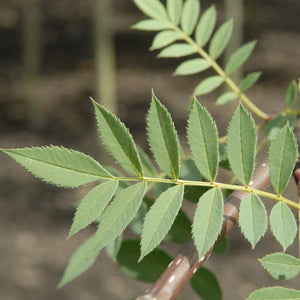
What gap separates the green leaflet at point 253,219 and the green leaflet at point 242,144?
0.03 meters

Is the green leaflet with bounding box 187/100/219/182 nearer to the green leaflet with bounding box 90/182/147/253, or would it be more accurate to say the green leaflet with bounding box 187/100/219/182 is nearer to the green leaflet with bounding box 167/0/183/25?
the green leaflet with bounding box 90/182/147/253

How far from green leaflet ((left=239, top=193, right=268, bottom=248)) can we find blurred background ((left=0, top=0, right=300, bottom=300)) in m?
2.89

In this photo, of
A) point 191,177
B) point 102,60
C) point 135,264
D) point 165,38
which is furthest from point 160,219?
point 102,60

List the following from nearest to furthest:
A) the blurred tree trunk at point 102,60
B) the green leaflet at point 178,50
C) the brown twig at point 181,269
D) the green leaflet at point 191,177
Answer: the brown twig at point 181,269, the green leaflet at point 191,177, the green leaflet at point 178,50, the blurred tree trunk at point 102,60

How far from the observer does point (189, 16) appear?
32.7 inches

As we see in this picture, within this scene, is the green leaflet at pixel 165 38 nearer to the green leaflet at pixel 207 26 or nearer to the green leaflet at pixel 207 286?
the green leaflet at pixel 207 26

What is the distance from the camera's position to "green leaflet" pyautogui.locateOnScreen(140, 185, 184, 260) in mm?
448

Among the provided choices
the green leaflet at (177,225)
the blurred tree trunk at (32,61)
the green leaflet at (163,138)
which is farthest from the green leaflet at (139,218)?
the blurred tree trunk at (32,61)

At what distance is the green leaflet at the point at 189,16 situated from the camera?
82 cm

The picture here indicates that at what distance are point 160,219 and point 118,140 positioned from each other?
0.07 meters

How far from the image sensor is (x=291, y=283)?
3312 millimetres

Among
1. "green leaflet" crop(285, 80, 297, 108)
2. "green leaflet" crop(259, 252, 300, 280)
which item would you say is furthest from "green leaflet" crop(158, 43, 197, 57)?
"green leaflet" crop(259, 252, 300, 280)

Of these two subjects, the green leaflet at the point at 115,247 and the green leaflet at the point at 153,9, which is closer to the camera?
the green leaflet at the point at 115,247

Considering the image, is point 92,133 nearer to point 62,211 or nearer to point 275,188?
point 62,211
